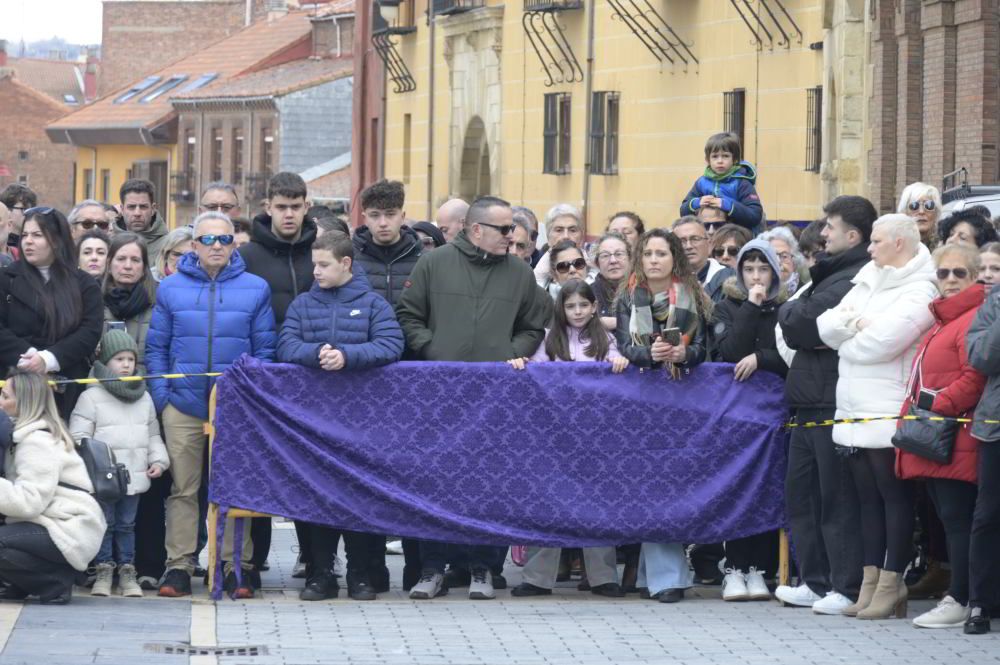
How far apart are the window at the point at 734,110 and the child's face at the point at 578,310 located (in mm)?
16789

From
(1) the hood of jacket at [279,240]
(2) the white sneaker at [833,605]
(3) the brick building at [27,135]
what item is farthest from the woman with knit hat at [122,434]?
(3) the brick building at [27,135]

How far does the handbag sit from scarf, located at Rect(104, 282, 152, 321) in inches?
163

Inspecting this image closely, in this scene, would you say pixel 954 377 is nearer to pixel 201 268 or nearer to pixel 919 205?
pixel 919 205

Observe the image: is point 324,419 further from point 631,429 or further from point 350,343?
point 631,429

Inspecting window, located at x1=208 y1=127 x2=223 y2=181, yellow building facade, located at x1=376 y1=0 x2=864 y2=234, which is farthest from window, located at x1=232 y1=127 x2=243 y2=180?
yellow building facade, located at x1=376 y1=0 x2=864 y2=234

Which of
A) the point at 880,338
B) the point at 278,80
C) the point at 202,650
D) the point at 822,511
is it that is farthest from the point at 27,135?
the point at 202,650

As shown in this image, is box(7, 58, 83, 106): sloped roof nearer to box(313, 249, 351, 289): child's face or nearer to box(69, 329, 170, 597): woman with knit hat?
box(69, 329, 170, 597): woman with knit hat

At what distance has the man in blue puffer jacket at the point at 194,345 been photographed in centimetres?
1101

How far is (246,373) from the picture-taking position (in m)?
10.9

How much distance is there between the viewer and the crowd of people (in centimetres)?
1020

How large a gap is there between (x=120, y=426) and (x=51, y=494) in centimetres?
64

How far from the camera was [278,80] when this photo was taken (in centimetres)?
6612

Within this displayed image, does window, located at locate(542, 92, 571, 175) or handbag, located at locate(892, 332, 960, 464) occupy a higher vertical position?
window, located at locate(542, 92, 571, 175)

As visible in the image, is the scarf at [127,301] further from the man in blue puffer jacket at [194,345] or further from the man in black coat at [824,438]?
the man in black coat at [824,438]
